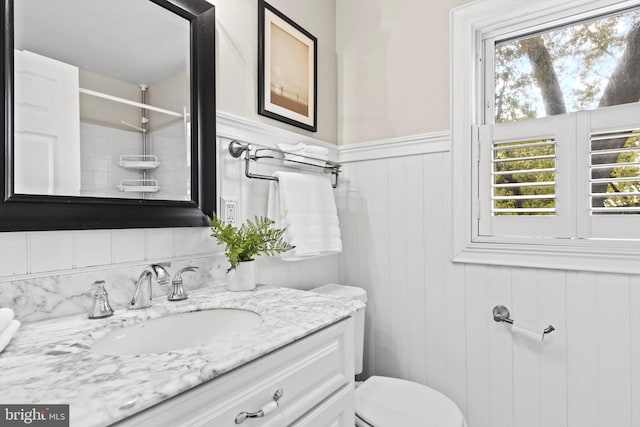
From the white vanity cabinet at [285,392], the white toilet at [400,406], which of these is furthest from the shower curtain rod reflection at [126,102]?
the white toilet at [400,406]

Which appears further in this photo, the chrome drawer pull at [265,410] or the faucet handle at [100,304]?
the faucet handle at [100,304]

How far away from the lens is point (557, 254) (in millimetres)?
1346

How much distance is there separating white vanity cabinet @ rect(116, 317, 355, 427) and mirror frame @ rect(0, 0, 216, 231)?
1.94 feet

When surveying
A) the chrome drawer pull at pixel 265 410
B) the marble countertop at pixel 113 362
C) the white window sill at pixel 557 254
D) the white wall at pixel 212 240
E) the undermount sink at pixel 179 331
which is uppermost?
the white wall at pixel 212 240

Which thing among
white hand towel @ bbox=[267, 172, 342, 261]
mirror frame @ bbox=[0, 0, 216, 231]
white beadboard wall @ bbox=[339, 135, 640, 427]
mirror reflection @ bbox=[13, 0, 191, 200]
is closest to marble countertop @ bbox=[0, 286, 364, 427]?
mirror frame @ bbox=[0, 0, 216, 231]

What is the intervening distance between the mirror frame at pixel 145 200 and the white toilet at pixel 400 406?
0.89 metres

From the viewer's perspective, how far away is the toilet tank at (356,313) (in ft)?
5.11

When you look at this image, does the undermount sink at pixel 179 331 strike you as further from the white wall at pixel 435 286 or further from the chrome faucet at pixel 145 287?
the white wall at pixel 435 286

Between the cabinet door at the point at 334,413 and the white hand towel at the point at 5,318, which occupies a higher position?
the white hand towel at the point at 5,318

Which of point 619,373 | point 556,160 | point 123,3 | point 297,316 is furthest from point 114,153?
point 619,373

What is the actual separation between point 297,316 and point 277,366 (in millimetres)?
162

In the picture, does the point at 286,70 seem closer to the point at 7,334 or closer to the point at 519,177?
the point at 519,177

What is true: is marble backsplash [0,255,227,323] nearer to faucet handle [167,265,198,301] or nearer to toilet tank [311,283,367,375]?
faucet handle [167,265,198,301]

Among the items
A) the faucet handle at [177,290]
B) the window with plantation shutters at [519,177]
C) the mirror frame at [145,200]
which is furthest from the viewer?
the window with plantation shutters at [519,177]
